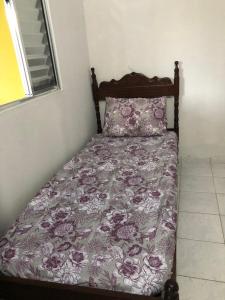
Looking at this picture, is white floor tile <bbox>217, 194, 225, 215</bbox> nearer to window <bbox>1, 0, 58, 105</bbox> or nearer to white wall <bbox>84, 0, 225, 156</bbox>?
white wall <bbox>84, 0, 225, 156</bbox>

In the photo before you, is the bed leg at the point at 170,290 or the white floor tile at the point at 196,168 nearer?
the bed leg at the point at 170,290

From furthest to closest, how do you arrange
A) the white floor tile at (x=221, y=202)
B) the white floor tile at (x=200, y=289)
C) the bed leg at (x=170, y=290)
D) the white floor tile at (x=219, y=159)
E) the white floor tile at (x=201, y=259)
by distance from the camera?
1. the white floor tile at (x=219, y=159)
2. the white floor tile at (x=221, y=202)
3. the white floor tile at (x=201, y=259)
4. the white floor tile at (x=200, y=289)
5. the bed leg at (x=170, y=290)

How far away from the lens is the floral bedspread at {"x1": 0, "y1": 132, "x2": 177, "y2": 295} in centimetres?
107

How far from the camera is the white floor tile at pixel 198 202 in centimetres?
214

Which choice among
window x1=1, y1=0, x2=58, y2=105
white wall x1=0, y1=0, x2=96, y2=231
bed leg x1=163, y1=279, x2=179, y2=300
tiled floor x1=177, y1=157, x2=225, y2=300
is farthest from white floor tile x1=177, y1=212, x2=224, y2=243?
window x1=1, y1=0, x2=58, y2=105

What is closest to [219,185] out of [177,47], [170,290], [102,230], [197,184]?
[197,184]

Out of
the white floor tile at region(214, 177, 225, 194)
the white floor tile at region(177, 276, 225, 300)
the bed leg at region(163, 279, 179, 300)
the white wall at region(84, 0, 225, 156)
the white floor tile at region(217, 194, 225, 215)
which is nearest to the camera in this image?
the bed leg at region(163, 279, 179, 300)

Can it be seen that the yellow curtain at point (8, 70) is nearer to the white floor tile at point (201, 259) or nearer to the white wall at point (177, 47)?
the white wall at point (177, 47)

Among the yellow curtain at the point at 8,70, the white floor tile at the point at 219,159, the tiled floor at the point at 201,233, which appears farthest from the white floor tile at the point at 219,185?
the yellow curtain at the point at 8,70

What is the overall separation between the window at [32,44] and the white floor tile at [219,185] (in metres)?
1.71

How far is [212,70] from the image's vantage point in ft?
8.63

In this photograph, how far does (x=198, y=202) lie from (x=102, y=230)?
1224 millimetres

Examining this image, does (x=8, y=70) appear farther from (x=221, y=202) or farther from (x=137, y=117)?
(x=221, y=202)

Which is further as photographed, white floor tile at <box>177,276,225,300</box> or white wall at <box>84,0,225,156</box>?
white wall at <box>84,0,225,156</box>
